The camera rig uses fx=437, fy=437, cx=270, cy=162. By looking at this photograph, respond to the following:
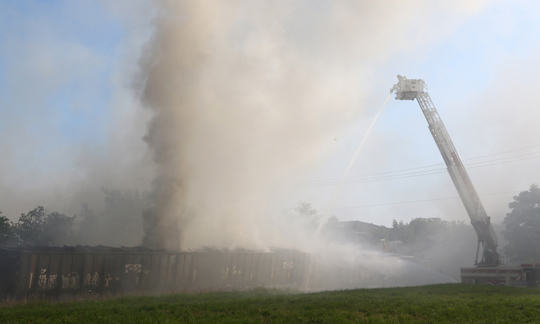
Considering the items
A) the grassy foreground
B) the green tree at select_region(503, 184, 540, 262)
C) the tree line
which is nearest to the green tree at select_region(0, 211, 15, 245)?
the tree line

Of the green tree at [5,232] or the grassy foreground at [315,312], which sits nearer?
the grassy foreground at [315,312]

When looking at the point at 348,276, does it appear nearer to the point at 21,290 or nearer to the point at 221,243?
the point at 221,243

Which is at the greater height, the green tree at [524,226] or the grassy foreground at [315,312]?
the green tree at [524,226]

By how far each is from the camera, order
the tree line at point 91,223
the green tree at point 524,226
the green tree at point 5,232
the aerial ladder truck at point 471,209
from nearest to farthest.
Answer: the aerial ladder truck at point 471,209 → the green tree at point 5,232 → the tree line at point 91,223 → the green tree at point 524,226

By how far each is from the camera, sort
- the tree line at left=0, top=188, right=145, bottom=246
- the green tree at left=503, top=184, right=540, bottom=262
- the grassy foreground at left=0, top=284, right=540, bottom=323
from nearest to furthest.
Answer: the grassy foreground at left=0, top=284, right=540, bottom=323 → the tree line at left=0, top=188, right=145, bottom=246 → the green tree at left=503, top=184, right=540, bottom=262

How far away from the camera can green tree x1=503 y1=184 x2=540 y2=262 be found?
5822cm

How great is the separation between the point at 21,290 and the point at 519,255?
60.1 m

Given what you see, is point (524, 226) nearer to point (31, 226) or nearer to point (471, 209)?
point (471, 209)

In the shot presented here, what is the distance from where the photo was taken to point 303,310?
13836mm

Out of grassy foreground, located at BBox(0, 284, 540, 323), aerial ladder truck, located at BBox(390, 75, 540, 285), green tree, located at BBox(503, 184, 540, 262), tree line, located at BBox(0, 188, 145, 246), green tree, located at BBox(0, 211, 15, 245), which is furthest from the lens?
green tree, located at BBox(503, 184, 540, 262)

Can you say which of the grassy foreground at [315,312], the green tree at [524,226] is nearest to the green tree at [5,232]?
the grassy foreground at [315,312]

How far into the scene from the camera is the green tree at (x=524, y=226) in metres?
58.2

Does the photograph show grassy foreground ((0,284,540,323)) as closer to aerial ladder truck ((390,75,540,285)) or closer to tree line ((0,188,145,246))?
aerial ladder truck ((390,75,540,285))

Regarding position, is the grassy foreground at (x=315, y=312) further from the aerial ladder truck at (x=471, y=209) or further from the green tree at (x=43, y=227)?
the green tree at (x=43, y=227)
